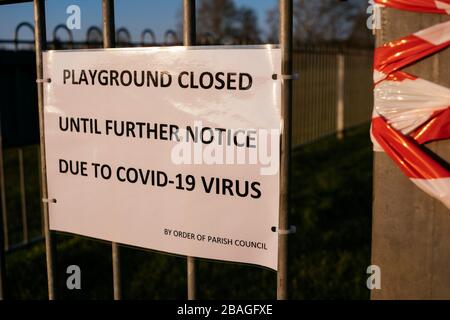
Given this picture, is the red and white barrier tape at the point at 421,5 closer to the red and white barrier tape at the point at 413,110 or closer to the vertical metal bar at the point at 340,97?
the red and white barrier tape at the point at 413,110

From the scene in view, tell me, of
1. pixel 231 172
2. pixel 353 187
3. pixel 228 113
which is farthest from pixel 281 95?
pixel 353 187

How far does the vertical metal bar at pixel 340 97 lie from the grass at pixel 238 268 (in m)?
6.08

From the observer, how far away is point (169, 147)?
7.20 feet

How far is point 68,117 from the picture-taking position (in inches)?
96.3

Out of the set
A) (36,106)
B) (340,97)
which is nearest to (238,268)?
(36,106)

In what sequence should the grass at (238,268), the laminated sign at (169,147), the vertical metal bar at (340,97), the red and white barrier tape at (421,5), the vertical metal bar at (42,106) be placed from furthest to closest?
the vertical metal bar at (340,97), the grass at (238,268), the vertical metal bar at (42,106), the laminated sign at (169,147), the red and white barrier tape at (421,5)

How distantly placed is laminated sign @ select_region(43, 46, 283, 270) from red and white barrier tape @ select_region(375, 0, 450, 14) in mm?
499

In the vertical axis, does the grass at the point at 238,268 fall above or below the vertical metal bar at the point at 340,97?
below

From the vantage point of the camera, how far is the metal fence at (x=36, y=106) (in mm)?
4750

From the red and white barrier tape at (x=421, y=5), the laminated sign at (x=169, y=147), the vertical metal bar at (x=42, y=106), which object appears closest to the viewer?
the red and white barrier tape at (x=421, y=5)

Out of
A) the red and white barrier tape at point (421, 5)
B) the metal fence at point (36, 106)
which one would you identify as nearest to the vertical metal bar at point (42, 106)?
the metal fence at point (36, 106)

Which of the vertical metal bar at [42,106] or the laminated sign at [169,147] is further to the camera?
the vertical metal bar at [42,106]

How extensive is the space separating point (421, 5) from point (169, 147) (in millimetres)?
1110
